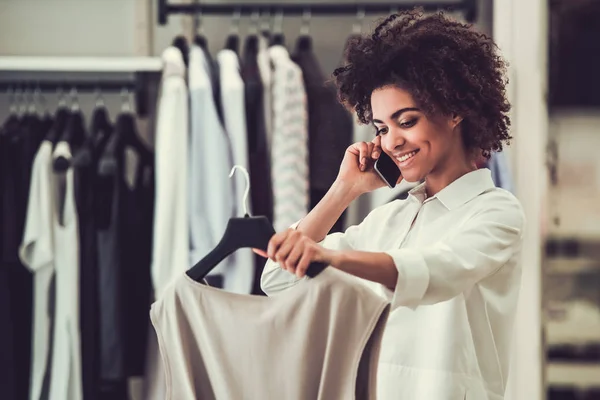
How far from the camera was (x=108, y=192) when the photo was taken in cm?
176

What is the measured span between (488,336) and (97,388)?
105cm

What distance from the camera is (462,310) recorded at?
95cm

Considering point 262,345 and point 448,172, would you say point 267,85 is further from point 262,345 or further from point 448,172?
point 262,345

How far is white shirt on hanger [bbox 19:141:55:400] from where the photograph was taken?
5.70ft

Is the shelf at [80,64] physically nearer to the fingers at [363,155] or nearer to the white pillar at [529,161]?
the white pillar at [529,161]

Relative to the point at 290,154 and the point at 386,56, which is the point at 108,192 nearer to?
the point at 290,154

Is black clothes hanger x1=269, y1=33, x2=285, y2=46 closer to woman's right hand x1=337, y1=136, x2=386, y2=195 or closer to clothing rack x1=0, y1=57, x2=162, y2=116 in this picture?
clothing rack x1=0, y1=57, x2=162, y2=116

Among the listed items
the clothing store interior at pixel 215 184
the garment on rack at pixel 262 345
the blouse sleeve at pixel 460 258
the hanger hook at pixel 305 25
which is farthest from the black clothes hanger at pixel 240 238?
the hanger hook at pixel 305 25

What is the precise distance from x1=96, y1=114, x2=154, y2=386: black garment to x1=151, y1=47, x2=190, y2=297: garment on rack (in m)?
0.05

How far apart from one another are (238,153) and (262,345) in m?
0.92

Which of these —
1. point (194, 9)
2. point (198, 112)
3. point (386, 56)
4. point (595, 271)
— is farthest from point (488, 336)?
point (194, 9)

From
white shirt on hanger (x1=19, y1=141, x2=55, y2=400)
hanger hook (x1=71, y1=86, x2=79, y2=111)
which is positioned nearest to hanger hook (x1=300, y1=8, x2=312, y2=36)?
hanger hook (x1=71, y1=86, x2=79, y2=111)

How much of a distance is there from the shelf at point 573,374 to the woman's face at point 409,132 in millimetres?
1089

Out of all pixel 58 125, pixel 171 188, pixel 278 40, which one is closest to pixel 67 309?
pixel 171 188
